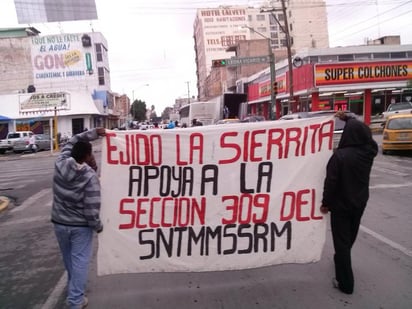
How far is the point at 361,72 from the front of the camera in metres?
31.5

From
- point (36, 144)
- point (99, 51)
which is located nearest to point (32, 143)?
point (36, 144)

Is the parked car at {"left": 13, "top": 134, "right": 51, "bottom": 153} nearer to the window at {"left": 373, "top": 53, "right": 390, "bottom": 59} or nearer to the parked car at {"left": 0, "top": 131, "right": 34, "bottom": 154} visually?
the parked car at {"left": 0, "top": 131, "right": 34, "bottom": 154}

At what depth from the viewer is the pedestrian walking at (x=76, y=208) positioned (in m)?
3.76

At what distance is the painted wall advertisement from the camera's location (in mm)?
60812

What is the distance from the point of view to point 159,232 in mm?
4348

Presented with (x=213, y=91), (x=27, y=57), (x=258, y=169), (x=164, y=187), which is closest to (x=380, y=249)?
(x=258, y=169)

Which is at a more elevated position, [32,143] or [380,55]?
[380,55]

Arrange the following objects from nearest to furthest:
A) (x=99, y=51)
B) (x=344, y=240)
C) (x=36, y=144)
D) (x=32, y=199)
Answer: (x=344, y=240), (x=32, y=199), (x=36, y=144), (x=99, y=51)

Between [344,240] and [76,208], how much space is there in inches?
101

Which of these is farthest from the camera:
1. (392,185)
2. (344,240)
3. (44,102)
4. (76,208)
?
(44,102)

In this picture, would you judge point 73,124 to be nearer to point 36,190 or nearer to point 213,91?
point 36,190

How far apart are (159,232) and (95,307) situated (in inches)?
37.4

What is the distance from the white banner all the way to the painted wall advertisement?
203 ft

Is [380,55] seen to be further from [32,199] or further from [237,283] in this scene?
[237,283]
